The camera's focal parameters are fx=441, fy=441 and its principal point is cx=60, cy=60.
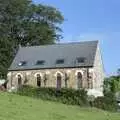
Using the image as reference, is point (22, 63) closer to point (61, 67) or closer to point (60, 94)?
point (61, 67)

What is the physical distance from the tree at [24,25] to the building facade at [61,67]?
1208 cm

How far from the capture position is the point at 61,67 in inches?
2859

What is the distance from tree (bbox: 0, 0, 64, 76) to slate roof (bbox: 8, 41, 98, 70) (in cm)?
1152

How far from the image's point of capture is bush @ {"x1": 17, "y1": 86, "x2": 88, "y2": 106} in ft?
155

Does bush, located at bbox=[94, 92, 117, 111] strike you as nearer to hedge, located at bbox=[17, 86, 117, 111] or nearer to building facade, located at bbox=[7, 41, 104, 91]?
hedge, located at bbox=[17, 86, 117, 111]

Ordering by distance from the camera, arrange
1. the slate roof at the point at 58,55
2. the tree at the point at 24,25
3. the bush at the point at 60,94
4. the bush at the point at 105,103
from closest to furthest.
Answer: the bush at the point at 60,94
the bush at the point at 105,103
the slate roof at the point at 58,55
the tree at the point at 24,25

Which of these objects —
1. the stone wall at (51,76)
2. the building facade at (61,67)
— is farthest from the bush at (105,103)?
the stone wall at (51,76)

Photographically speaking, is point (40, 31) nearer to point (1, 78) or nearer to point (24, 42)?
point (24, 42)

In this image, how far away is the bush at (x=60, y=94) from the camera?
4716 centimetres

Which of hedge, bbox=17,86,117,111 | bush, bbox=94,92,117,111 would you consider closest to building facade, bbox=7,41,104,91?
hedge, bbox=17,86,117,111

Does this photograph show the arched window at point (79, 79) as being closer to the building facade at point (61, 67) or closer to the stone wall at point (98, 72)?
the building facade at point (61, 67)

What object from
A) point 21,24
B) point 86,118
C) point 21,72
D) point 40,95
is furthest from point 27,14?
point 86,118

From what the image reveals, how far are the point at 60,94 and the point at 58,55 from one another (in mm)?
24645

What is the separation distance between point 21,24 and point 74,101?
49.7 m
